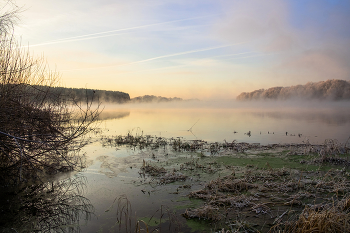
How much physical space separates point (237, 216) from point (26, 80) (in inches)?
325

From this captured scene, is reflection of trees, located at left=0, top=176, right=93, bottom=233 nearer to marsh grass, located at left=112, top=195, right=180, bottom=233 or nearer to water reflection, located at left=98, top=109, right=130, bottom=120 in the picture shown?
marsh grass, located at left=112, top=195, right=180, bottom=233

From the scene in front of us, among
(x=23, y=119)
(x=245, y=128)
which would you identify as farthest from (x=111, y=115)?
(x=23, y=119)

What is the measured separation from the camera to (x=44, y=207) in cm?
528

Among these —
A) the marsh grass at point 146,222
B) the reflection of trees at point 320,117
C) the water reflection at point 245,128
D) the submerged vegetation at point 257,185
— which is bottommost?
the marsh grass at point 146,222

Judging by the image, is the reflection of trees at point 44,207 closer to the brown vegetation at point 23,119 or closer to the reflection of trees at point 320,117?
the brown vegetation at point 23,119

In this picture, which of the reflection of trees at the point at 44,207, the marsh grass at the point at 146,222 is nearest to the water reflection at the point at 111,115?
the reflection of trees at the point at 44,207

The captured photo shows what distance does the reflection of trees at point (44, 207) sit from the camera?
4.53 meters

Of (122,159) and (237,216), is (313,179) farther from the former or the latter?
(122,159)

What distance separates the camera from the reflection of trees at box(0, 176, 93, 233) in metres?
4.53

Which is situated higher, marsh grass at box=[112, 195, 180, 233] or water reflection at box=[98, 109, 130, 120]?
water reflection at box=[98, 109, 130, 120]

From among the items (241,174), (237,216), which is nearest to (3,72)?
(237,216)

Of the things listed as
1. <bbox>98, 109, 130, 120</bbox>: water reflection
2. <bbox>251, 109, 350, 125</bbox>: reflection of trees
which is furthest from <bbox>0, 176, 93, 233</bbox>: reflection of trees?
<bbox>98, 109, 130, 120</bbox>: water reflection

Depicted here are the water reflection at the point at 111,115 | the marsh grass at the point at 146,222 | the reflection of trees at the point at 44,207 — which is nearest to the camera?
the marsh grass at the point at 146,222

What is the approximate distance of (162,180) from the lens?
6.91 metres
